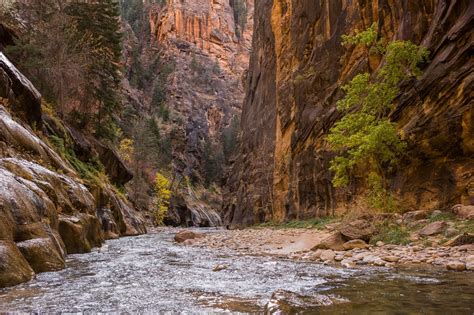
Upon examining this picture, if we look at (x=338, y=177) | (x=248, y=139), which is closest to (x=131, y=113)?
(x=248, y=139)

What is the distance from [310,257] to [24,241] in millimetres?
6973

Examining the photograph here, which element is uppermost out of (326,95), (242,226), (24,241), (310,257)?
(326,95)

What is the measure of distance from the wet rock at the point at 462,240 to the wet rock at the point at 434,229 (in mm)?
1194

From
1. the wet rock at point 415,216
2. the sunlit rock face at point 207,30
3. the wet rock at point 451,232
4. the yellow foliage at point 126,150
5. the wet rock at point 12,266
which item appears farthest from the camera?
the sunlit rock face at point 207,30

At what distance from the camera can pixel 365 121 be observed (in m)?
16.1

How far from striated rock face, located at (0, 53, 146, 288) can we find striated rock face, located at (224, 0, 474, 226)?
11816mm

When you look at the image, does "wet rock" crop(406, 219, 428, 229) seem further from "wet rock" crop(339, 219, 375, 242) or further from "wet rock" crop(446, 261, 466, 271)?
"wet rock" crop(446, 261, 466, 271)

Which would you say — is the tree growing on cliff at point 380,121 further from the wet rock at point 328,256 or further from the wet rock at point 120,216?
the wet rock at point 120,216

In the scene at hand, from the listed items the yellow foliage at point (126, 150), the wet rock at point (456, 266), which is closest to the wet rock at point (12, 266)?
the wet rock at point (456, 266)

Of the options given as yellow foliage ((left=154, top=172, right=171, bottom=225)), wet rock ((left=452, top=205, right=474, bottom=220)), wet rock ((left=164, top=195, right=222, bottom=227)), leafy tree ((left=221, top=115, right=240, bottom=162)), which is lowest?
wet rock ((left=164, top=195, right=222, bottom=227))

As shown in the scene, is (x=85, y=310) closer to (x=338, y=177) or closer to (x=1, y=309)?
(x=1, y=309)

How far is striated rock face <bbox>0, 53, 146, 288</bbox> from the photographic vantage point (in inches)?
295

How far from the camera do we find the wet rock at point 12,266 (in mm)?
6514

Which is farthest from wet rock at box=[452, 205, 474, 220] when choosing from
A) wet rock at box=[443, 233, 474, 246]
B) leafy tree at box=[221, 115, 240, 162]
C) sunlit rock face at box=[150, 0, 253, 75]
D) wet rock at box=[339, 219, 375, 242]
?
sunlit rock face at box=[150, 0, 253, 75]
